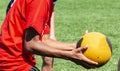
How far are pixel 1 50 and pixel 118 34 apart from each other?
642 cm

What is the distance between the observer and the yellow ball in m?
4.20

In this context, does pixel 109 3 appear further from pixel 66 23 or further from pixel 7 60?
pixel 7 60

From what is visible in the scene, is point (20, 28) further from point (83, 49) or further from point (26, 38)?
point (83, 49)

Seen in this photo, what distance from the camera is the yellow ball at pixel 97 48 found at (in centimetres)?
420

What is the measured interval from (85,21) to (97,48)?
7.94m

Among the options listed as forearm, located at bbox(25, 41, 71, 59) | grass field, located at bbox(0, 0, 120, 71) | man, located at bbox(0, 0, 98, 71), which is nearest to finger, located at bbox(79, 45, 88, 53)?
man, located at bbox(0, 0, 98, 71)

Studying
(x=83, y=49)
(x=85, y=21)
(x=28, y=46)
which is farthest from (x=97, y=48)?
(x=85, y=21)

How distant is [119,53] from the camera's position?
866cm

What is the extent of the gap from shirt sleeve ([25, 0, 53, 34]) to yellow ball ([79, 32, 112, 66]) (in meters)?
0.50

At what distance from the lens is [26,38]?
13.2 feet

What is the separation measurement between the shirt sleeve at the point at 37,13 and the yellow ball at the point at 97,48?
19.5 inches

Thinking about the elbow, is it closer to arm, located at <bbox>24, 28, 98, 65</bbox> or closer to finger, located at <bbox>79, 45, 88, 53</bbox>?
arm, located at <bbox>24, 28, 98, 65</bbox>

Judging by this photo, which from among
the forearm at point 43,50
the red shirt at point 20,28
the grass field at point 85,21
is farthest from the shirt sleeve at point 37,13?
the grass field at point 85,21

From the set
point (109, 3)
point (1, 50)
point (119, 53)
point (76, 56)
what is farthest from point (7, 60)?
point (109, 3)
